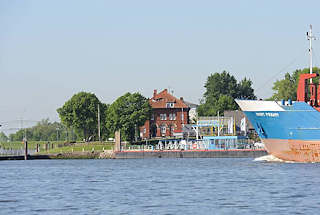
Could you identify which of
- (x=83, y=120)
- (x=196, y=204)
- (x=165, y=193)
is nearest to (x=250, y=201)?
(x=196, y=204)

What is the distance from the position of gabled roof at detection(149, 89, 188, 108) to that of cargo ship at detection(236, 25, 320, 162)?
82441mm

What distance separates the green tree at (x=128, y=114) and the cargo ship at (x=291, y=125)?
208 ft

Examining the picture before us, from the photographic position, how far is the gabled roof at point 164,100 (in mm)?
158875

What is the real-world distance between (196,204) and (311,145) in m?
34.5

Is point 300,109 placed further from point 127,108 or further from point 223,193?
point 127,108

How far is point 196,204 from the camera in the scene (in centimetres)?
3825

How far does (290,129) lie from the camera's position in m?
70.9

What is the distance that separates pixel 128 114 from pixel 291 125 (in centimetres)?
7166

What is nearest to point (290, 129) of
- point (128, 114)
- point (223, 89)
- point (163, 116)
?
point (128, 114)

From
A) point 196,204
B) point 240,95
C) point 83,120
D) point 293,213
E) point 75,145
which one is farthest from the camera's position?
point 240,95

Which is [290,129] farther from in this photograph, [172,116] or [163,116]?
[163,116]

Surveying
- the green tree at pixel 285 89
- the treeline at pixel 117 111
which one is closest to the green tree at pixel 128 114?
the treeline at pixel 117 111

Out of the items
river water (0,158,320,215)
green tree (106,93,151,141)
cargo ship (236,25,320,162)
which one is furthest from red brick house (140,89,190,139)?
river water (0,158,320,215)

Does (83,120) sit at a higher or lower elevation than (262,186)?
higher
